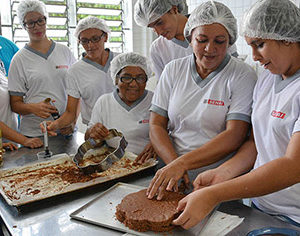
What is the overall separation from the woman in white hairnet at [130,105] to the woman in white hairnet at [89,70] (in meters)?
0.39

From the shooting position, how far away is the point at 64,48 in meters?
2.71

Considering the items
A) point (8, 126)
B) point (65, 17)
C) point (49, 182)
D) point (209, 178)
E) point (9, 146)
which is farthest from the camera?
point (65, 17)

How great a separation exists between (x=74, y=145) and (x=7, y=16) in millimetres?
2308

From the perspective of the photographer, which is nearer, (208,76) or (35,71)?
(208,76)

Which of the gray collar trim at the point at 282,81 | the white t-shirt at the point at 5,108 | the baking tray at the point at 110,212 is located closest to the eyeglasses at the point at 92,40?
the white t-shirt at the point at 5,108

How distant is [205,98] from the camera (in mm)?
1610

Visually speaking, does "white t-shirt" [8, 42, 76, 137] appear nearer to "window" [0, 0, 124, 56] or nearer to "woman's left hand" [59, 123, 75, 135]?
"woman's left hand" [59, 123, 75, 135]

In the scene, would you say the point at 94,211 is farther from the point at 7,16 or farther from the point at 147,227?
the point at 7,16

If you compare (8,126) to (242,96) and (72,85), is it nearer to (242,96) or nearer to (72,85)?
(72,85)

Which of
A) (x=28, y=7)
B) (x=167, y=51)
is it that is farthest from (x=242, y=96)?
(x=28, y=7)

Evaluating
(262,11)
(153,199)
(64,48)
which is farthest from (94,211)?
(64,48)

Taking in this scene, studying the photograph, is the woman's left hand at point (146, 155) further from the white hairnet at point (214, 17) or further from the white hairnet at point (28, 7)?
the white hairnet at point (28, 7)

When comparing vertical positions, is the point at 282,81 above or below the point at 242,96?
above

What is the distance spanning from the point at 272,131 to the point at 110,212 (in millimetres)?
727
